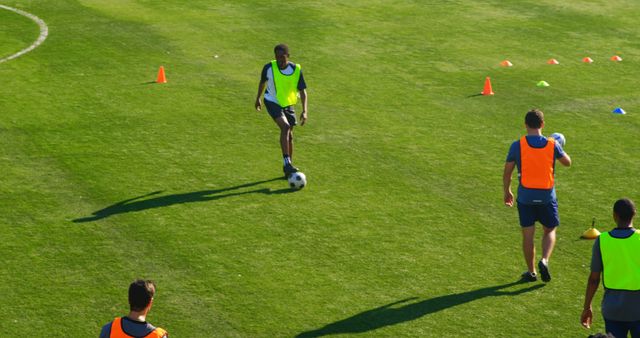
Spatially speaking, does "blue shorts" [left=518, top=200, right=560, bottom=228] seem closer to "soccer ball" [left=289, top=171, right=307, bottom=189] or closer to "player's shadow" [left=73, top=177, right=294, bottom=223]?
"soccer ball" [left=289, top=171, right=307, bottom=189]

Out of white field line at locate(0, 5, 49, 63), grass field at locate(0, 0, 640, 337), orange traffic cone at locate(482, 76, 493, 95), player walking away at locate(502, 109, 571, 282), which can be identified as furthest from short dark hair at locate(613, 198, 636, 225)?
white field line at locate(0, 5, 49, 63)

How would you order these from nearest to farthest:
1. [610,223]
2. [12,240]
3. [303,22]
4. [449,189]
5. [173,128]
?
[12,240]
[610,223]
[449,189]
[173,128]
[303,22]

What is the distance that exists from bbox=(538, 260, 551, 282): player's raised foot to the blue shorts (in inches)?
21.0

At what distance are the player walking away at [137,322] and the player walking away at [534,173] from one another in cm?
615

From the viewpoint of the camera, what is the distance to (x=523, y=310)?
46.2ft

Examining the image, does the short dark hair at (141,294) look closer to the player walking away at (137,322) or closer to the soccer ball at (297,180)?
the player walking away at (137,322)

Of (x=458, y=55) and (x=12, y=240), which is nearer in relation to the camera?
(x=12, y=240)

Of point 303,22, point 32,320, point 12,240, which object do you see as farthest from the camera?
point 303,22

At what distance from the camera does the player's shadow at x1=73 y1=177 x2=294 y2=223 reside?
17375 millimetres

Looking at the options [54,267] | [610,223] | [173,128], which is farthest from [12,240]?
[610,223]

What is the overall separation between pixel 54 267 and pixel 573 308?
23.0 ft

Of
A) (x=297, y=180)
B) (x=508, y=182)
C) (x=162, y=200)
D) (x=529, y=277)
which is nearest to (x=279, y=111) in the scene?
(x=297, y=180)

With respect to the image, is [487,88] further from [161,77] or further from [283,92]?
[161,77]

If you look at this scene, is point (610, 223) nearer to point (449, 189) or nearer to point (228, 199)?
point (449, 189)
